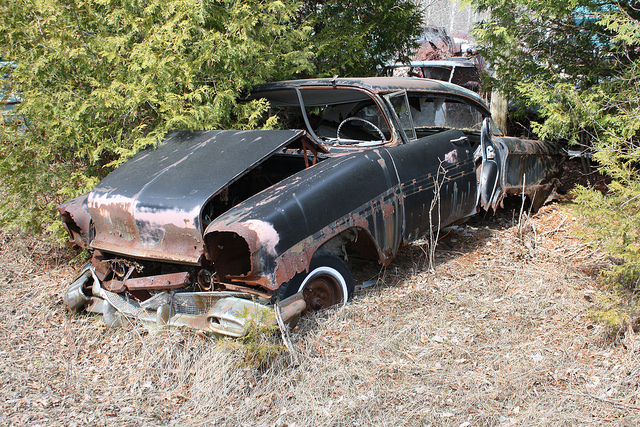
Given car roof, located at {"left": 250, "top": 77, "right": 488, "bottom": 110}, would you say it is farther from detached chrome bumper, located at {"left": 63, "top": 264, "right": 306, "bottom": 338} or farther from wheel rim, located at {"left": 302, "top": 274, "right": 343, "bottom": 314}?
detached chrome bumper, located at {"left": 63, "top": 264, "right": 306, "bottom": 338}

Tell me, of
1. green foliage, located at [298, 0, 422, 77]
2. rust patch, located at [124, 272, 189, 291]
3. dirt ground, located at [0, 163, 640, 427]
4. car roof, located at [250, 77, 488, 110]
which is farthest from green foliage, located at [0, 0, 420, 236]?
green foliage, located at [298, 0, 422, 77]

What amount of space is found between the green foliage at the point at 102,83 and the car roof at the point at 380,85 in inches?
15.4

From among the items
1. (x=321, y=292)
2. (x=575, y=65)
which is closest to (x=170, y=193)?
(x=321, y=292)

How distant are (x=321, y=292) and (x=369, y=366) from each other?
755mm

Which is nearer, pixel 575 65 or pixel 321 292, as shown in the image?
pixel 321 292

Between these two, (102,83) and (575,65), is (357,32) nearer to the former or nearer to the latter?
(575,65)

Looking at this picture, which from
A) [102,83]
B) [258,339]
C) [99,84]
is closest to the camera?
[258,339]

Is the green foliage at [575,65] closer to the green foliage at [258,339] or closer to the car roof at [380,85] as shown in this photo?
the car roof at [380,85]

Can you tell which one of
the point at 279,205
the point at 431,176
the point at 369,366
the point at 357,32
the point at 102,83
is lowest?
the point at 369,366

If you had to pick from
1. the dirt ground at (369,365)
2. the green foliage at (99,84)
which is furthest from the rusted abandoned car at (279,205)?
the green foliage at (99,84)

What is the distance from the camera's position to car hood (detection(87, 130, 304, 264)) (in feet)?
11.5

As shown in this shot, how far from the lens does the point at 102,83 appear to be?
5.33 metres

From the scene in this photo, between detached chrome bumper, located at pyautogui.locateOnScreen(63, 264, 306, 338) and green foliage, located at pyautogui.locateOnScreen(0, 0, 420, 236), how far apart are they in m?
1.59

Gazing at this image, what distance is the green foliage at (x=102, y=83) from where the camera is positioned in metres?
5.05
